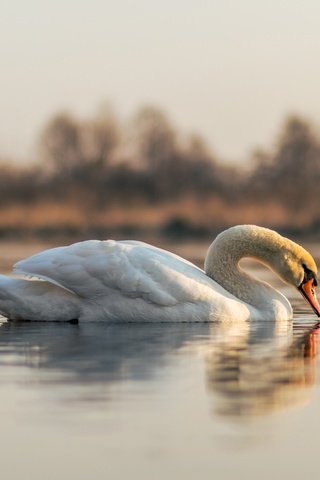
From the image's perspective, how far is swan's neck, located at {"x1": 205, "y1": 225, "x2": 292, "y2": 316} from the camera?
10.1 meters

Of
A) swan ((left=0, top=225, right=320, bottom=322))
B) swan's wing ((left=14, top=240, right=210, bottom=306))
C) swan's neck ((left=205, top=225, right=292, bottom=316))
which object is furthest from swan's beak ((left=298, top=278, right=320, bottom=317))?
swan's wing ((left=14, top=240, right=210, bottom=306))

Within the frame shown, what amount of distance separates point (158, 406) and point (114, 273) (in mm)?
4006

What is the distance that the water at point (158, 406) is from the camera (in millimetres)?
4355

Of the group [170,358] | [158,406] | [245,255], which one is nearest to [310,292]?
[245,255]

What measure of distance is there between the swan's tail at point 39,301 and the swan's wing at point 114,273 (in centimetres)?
15

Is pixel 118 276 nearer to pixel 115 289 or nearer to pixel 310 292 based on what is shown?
pixel 115 289

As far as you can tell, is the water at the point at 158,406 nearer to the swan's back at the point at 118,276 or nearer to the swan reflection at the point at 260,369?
the swan reflection at the point at 260,369

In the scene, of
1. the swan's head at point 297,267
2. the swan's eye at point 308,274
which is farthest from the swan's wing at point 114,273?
the swan's eye at point 308,274

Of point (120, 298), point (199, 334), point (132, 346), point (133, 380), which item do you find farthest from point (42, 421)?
point (120, 298)

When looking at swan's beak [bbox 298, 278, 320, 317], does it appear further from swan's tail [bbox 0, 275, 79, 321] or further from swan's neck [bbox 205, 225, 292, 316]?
swan's tail [bbox 0, 275, 79, 321]

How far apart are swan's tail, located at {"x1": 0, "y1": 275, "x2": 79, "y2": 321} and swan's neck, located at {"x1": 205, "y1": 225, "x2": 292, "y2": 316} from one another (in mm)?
1284

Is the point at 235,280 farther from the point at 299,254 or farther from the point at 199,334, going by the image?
the point at 199,334

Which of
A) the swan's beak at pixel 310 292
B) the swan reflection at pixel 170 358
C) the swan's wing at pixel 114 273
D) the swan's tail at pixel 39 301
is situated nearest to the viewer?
the swan reflection at pixel 170 358

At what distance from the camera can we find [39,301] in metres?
9.62
